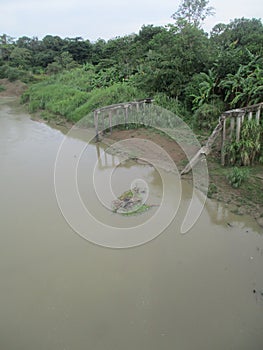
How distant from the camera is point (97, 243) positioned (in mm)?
4047

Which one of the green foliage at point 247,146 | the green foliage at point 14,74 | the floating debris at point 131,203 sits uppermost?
the green foliage at point 14,74

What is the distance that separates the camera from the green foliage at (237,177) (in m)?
5.08

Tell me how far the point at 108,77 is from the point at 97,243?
12136mm

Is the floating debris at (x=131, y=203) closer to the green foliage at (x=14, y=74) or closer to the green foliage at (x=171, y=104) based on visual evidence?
the green foliage at (x=171, y=104)

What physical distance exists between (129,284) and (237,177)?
3.00 metres

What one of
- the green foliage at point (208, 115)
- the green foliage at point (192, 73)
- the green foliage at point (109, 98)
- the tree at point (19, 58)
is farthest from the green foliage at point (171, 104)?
the tree at point (19, 58)

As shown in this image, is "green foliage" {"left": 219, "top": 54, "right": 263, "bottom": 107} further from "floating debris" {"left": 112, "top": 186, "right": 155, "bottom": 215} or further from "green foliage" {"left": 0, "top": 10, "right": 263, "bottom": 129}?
"floating debris" {"left": 112, "top": 186, "right": 155, "bottom": 215}

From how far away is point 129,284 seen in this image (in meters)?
3.30

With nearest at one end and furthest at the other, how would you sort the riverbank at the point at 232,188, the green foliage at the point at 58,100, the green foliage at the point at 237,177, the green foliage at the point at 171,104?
the riverbank at the point at 232,188 → the green foliage at the point at 237,177 → the green foliage at the point at 171,104 → the green foliage at the point at 58,100

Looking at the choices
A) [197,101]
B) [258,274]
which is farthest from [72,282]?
[197,101]

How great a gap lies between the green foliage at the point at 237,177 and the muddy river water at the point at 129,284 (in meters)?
0.63

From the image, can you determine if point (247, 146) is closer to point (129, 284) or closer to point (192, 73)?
point (129, 284)

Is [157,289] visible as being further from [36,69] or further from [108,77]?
[36,69]

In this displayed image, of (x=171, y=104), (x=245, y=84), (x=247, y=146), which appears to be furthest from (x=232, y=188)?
(x=171, y=104)
